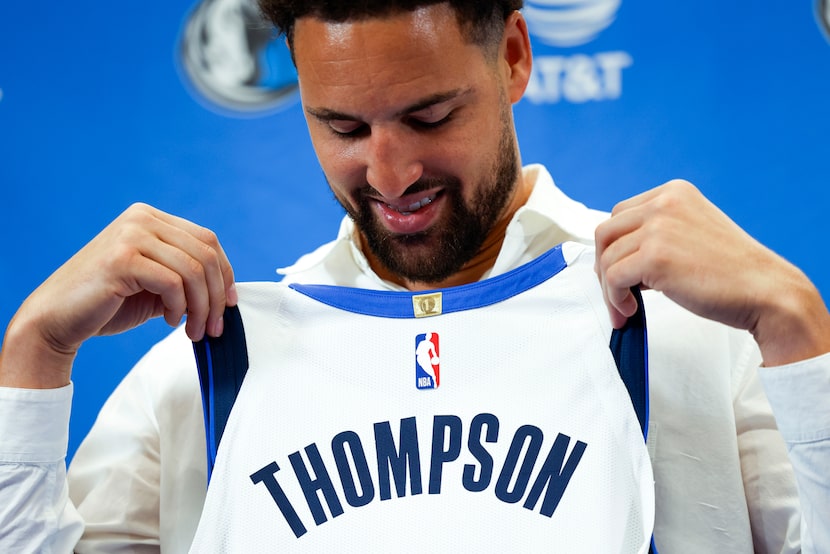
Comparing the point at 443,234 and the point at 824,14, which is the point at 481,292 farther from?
the point at 824,14

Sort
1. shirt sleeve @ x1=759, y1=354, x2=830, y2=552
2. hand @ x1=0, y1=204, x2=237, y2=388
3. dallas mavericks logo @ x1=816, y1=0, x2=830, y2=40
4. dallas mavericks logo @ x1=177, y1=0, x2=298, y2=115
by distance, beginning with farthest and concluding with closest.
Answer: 1. dallas mavericks logo @ x1=177, y1=0, x2=298, y2=115
2. dallas mavericks logo @ x1=816, y1=0, x2=830, y2=40
3. hand @ x1=0, y1=204, x2=237, y2=388
4. shirt sleeve @ x1=759, y1=354, x2=830, y2=552

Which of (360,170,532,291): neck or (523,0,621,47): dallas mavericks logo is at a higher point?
(523,0,621,47): dallas mavericks logo

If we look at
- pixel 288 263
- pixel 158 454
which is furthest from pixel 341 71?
pixel 288 263

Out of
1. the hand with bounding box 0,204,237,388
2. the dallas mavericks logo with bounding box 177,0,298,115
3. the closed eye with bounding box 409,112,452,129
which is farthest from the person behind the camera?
the dallas mavericks logo with bounding box 177,0,298,115

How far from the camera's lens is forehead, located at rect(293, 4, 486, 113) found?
0.89 m

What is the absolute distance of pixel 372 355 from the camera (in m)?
0.90

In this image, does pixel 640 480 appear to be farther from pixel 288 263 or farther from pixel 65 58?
pixel 65 58

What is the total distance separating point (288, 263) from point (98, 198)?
0.33 m

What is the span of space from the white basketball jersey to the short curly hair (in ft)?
0.72

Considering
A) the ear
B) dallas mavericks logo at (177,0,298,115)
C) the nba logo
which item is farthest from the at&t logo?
the nba logo

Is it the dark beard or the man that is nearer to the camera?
the man

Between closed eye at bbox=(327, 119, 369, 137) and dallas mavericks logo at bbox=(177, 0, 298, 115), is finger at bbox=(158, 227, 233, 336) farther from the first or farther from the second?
dallas mavericks logo at bbox=(177, 0, 298, 115)

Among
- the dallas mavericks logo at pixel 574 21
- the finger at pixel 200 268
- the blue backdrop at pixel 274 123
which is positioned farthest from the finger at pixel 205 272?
the dallas mavericks logo at pixel 574 21

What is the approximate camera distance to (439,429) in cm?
85
